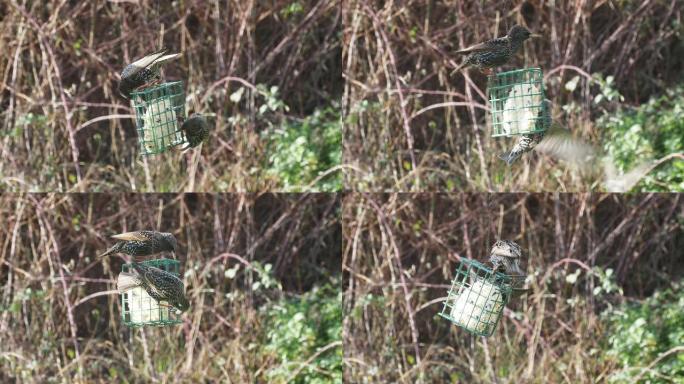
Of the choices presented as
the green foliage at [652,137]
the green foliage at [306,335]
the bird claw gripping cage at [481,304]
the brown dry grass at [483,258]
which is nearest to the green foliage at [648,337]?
the brown dry grass at [483,258]

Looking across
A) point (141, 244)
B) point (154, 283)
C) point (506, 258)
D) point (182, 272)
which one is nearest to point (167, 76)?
point (182, 272)

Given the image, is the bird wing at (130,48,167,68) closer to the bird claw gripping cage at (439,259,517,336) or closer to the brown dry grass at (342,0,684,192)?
the bird claw gripping cage at (439,259,517,336)

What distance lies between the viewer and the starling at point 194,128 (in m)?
3.63

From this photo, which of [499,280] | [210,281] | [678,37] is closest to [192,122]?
[499,280]

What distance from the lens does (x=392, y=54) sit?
5.08 meters

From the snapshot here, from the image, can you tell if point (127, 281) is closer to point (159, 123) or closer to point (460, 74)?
point (159, 123)

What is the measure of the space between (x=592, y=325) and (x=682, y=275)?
1.64 feet

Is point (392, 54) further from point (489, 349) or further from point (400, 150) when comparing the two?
point (489, 349)

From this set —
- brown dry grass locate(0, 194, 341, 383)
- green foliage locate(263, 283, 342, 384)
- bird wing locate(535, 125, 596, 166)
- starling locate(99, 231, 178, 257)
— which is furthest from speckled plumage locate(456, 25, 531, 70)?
green foliage locate(263, 283, 342, 384)

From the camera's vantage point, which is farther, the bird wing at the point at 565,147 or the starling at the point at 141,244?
the bird wing at the point at 565,147

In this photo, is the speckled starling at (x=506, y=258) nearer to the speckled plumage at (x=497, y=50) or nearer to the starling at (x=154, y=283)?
the speckled plumage at (x=497, y=50)

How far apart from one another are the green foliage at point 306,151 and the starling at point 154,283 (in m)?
1.74

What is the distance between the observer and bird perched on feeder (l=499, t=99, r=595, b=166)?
3.69 meters

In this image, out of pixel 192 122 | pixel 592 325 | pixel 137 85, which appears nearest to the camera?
pixel 137 85
